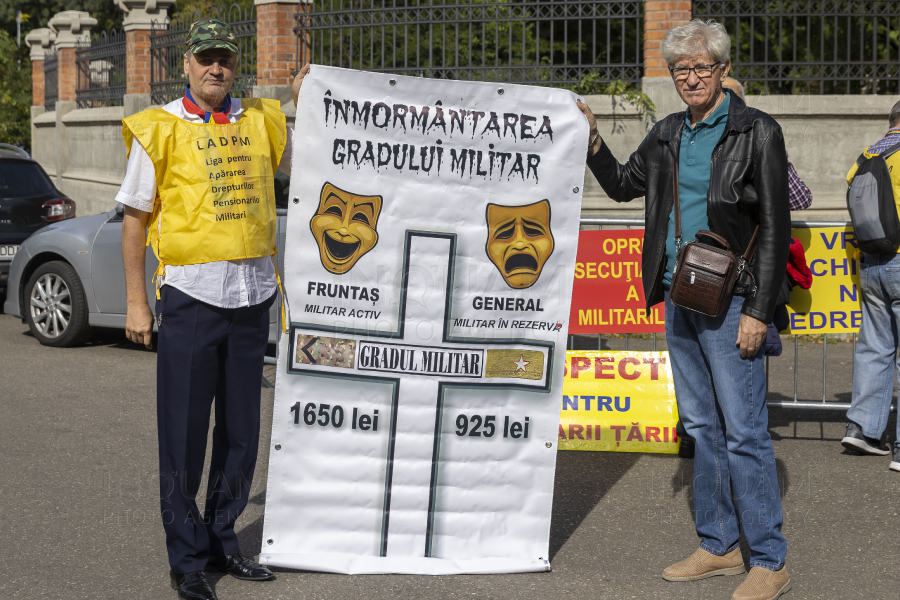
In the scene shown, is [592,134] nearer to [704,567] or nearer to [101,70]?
[704,567]

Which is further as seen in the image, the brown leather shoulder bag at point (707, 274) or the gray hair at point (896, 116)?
the gray hair at point (896, 116)

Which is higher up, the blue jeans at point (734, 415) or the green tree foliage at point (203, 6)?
the green tree foliage at point (203, 6)

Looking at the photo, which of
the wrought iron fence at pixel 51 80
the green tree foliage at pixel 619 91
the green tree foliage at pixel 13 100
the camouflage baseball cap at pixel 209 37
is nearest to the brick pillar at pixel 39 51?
the wrought iron fence at pixel 51 80

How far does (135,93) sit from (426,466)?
573 inches

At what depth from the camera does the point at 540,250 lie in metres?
4.02

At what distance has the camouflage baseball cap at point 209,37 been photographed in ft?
11.7

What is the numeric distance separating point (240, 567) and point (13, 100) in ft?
90.1

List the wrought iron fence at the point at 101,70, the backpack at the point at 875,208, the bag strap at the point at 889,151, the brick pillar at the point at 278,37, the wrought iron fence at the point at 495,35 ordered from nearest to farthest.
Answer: the backpack at the point at 875,208 < the bag strap at the point at 889,151 < the wrought iron fence at the point at 495,35 < the brick pillar at the point at 278,37 < the wrought iron fence at the point at 101,70

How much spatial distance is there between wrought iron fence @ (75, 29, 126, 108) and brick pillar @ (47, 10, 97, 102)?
244 millimetres

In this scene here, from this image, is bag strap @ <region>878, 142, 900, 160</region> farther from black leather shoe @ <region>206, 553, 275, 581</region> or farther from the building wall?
the building wall

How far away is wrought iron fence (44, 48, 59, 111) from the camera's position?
884 inches

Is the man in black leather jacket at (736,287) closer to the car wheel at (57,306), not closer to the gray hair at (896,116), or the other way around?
the gray hair at (896,116)

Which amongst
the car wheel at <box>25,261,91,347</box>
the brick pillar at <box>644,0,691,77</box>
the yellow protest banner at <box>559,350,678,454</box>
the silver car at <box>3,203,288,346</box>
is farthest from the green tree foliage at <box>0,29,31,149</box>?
the yellow protest banner at <box>559,350,678,454</box>

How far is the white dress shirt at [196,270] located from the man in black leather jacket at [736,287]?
4.96ft
